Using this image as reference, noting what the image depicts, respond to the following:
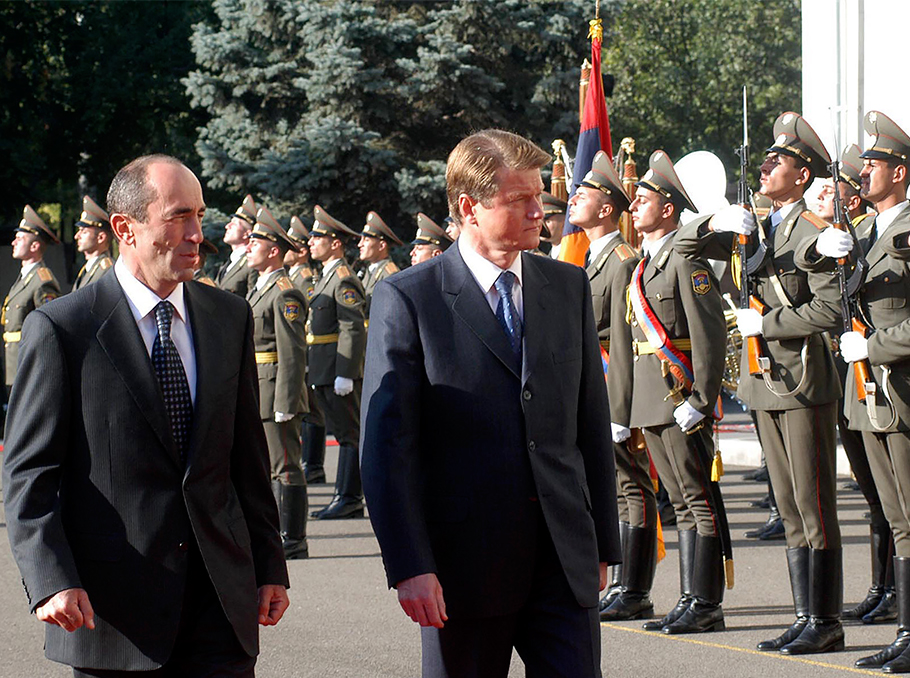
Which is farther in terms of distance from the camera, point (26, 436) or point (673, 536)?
point (673, 536)

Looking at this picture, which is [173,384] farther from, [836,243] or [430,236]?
[430,236]

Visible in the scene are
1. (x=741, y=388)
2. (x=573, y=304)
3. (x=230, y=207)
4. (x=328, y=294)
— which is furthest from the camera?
(x=230, y=207)

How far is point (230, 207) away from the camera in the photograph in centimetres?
2564

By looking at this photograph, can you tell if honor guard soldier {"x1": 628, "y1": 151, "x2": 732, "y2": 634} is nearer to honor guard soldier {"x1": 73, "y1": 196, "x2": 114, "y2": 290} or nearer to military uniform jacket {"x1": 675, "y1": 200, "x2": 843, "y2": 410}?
military uniform jacket {"x1": 675, "y1": 200, "x2": 843, "y2": 410}

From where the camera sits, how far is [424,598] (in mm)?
3670

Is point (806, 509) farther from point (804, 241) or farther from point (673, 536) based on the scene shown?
point (673, 536)

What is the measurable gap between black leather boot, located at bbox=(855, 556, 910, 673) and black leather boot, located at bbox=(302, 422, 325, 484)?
7.63 meters

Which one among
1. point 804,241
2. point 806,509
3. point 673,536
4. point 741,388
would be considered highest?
point 804,241

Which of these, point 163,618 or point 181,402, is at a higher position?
point 181,402

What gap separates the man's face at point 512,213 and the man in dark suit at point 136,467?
741 mm

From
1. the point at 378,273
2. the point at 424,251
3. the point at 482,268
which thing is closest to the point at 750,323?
the point at 482,268

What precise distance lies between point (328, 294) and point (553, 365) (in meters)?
8.53

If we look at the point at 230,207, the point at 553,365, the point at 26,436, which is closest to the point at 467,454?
the point at 553,365

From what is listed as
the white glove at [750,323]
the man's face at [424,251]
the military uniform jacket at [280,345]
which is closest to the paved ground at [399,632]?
the military uniform jacket at [280,345]
